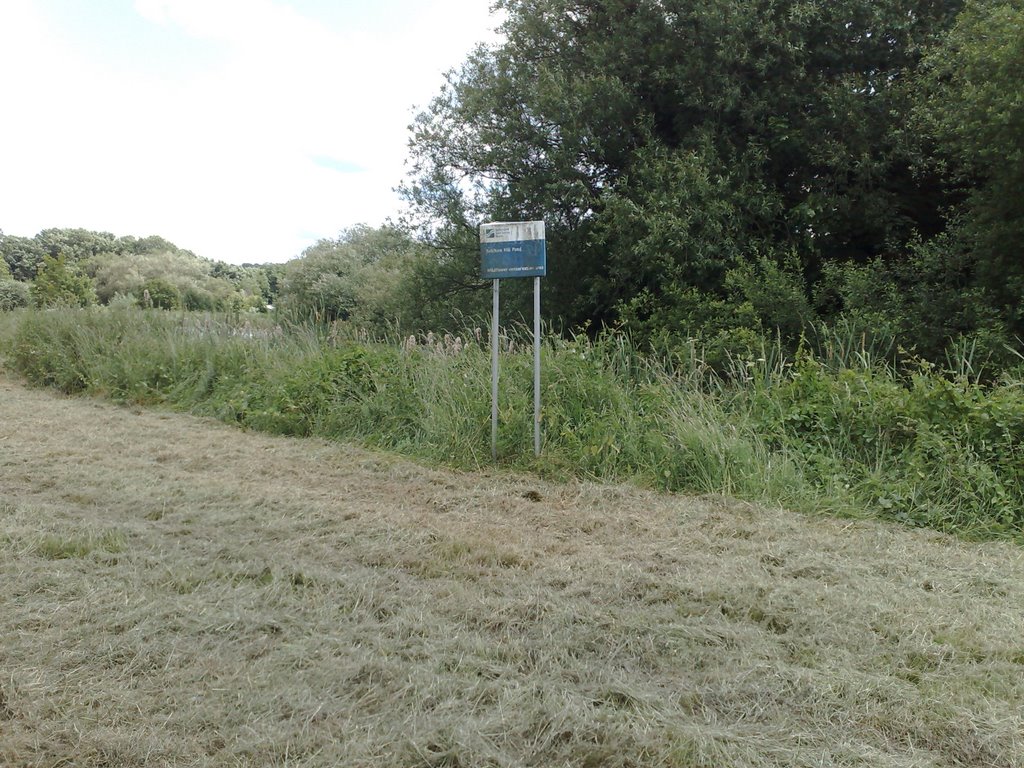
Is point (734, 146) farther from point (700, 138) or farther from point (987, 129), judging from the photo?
point (987, 129)

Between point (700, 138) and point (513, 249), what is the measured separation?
25.9 feet

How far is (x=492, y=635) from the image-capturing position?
283 centimetres

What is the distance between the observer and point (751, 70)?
41.0 feet

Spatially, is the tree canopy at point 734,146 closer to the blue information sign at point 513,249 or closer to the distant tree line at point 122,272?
the blue information sign at point 513,249


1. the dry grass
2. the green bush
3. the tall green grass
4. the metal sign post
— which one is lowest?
the dry grass

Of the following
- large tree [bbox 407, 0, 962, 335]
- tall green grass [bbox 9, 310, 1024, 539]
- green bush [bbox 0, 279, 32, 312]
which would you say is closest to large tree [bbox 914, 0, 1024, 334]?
large tree [bbox 407, 0, 962, 335]

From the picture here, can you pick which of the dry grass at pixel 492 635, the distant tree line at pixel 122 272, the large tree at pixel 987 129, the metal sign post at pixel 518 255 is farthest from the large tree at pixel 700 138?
the distant tree line at pixel 122 272

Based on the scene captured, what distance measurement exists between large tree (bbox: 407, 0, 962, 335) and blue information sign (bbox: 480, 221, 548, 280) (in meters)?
5.50

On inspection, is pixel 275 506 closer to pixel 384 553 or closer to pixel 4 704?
pixel 384 553

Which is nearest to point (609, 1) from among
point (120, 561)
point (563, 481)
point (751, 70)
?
point (751, 70)

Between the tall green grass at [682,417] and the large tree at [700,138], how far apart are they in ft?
11.7

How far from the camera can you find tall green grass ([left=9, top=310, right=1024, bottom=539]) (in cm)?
474

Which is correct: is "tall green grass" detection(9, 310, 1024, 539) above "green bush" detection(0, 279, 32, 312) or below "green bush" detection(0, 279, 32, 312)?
below

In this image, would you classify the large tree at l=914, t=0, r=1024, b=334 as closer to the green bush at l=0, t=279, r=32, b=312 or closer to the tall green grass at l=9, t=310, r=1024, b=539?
the tall green grass at l=9, t=310, r=1024, b=539
